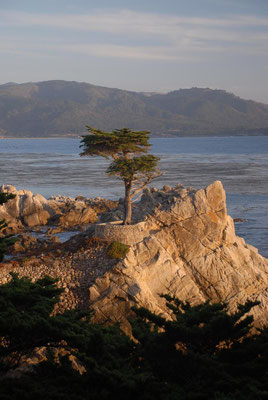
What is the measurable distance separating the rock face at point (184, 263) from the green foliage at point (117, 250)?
268 millimetres

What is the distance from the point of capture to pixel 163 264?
19.2 meters

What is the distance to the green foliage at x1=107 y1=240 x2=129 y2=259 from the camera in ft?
62.8

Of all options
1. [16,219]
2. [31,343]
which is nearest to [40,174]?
[16,219]

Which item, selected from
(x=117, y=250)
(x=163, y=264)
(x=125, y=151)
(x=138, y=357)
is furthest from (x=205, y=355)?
(x=125, y=151)

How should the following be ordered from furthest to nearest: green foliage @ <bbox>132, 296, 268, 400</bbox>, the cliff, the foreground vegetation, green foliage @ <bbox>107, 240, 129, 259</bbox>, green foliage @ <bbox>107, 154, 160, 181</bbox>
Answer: green foliage @ <bbox>107, 154, 160, 181</bbox>
green foliage @ <bbox>107, 240, 129, 259</bbox>
the cliff
green foliage @ <bbox>132, 296, 268, 400</bbox>
the foreground vegetation

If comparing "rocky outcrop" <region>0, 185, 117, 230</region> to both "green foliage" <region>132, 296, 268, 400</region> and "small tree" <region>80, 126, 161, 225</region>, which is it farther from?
"green foliage" <region>132, 296, 268, 400</region>

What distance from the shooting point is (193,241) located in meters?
20.9

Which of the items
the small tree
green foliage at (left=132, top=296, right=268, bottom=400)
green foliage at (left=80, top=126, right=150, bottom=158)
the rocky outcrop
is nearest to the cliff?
the small tree

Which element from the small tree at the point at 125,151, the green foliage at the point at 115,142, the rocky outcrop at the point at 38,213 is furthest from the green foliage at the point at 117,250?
the rocky outcrop at the point at 38,213

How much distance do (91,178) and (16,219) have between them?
1305 inches

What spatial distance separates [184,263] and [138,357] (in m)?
10.1

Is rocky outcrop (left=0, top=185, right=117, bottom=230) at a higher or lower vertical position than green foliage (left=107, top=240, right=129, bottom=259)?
lower

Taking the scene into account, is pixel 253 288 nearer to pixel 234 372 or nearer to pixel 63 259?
pixel 63 259

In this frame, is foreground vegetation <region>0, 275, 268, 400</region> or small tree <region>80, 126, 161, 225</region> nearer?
foreground vegetation <region>0, 275, 268, 400</region>
